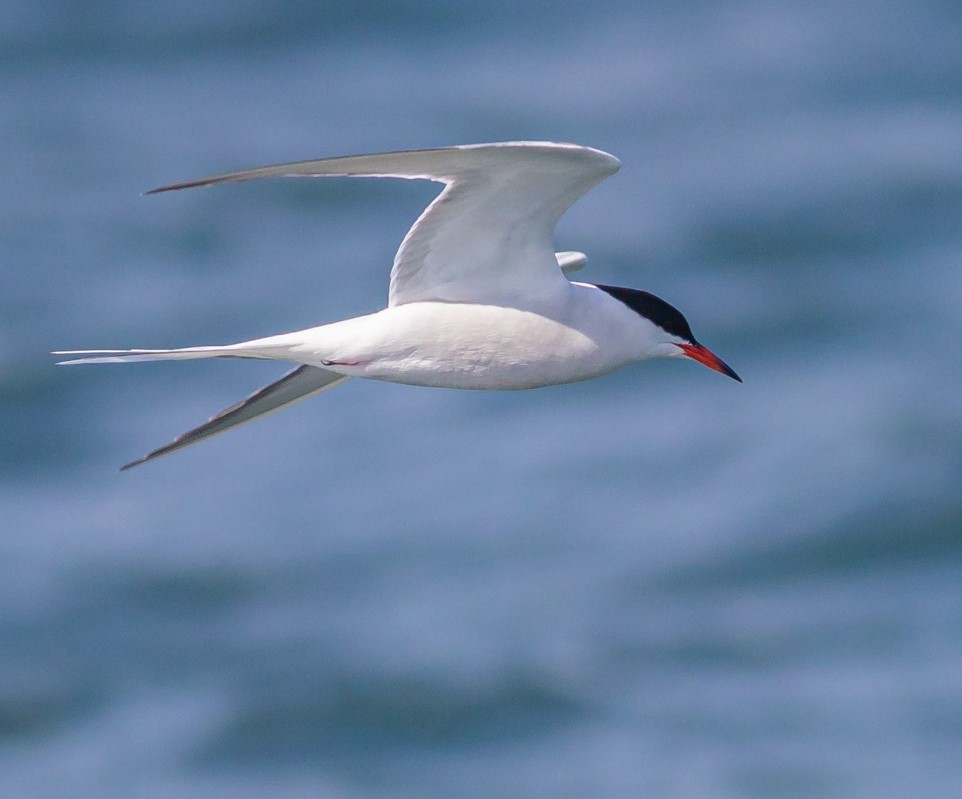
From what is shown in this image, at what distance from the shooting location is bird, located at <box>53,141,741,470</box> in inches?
290

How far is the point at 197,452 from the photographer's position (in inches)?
1164

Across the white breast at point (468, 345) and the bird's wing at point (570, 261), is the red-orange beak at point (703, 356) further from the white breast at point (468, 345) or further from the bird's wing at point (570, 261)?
the bird's wing at point (570, 261)

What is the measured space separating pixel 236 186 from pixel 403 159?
88.4ft

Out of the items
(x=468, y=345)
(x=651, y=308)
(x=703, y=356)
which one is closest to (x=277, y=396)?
(x=468, y=345)

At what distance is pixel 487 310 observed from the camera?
25.1ft

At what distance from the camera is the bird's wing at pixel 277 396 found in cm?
827

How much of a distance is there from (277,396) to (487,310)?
1.30 metres

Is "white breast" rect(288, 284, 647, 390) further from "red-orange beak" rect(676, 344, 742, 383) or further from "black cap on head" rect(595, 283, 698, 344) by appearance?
"red-orange beak" rect(676, 344, 742, 383)

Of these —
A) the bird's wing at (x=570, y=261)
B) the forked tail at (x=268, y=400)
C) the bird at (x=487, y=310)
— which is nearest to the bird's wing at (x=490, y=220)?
the bird at (x=487, y=310)

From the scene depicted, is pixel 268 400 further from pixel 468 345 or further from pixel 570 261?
pixel 570 261

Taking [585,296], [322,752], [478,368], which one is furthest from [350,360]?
[322,752]

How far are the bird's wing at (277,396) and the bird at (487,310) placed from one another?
438mm

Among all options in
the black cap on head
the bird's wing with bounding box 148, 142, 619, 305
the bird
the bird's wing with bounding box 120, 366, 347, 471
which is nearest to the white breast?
the bird

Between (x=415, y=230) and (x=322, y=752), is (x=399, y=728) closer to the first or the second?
(x=322, y=752)
